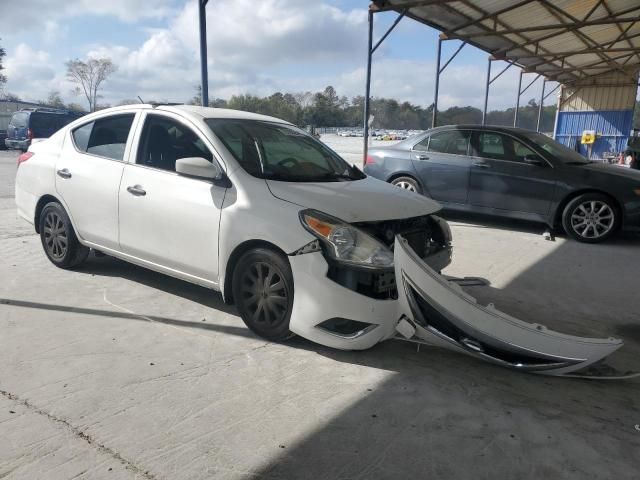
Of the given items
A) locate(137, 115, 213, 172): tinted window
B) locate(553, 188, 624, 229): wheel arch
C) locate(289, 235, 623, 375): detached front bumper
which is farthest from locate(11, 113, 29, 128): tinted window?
locate(289, 235, 623, 375): detached front bumper

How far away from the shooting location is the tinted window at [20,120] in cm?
2003

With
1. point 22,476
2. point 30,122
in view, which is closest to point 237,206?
point 22,476

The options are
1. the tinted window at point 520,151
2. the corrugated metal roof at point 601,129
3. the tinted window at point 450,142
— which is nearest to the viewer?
the tinted window at point 520,151

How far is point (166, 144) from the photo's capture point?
4.24 m

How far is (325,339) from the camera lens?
10.9 feet

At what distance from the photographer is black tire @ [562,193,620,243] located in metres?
7.13

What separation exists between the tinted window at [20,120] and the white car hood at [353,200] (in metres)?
20.2

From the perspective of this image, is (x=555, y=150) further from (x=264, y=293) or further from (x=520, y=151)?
(x=264, y=293)

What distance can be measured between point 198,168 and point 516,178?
5497mm

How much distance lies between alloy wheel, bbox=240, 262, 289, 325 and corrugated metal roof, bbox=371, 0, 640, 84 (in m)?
9.11

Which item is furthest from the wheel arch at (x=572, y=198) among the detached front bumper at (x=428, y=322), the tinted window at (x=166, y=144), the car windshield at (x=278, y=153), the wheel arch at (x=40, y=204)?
Answer: the wheel arch at (x=40, y=204)

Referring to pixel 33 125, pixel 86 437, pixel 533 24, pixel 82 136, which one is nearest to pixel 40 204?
pixel 82 136

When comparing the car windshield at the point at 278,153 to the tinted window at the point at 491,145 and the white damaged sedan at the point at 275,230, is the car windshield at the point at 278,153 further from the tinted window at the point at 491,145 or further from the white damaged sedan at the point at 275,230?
the tinted window at the point at 491,145

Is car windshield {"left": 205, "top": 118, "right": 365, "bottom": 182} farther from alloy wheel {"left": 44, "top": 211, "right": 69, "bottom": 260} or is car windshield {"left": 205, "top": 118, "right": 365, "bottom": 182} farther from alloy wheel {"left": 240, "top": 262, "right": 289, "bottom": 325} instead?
alloy wheel {"left": 44, "top": 211, "right": 69, "bottom": 260}
